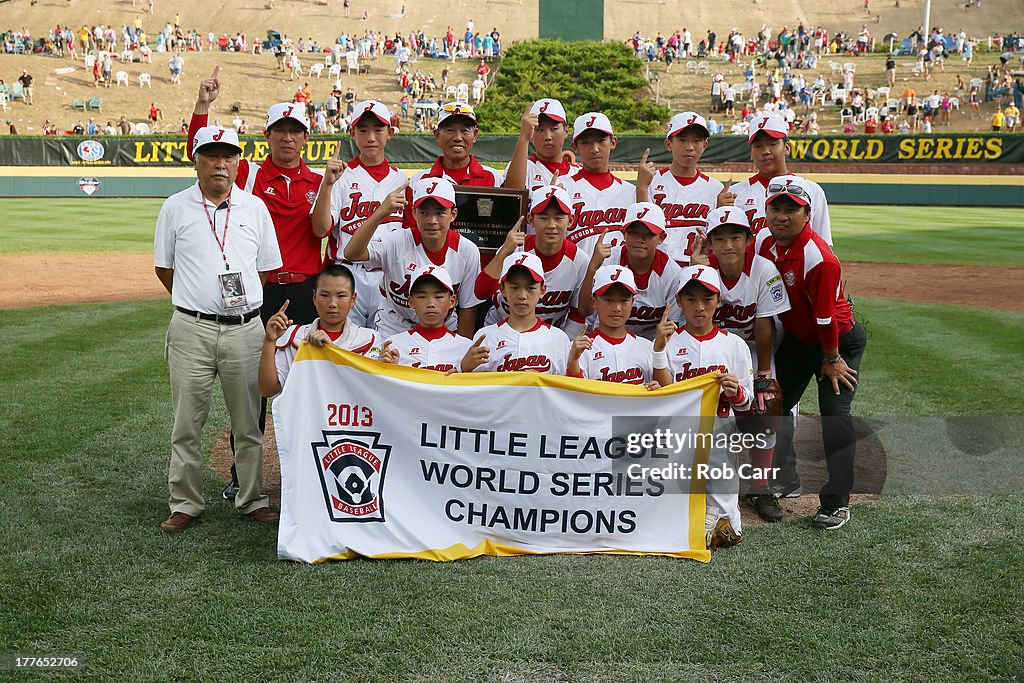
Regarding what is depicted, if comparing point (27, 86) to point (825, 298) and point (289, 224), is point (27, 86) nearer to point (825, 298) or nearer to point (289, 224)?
point (289, 224)

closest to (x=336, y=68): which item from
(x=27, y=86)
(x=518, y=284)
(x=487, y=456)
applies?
(x=27, y=86)

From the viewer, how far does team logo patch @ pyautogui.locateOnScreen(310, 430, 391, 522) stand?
211 inches

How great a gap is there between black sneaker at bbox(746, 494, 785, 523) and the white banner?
0.86 meters

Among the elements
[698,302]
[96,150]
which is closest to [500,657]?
[698,302]

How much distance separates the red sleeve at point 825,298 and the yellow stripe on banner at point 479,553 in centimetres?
151

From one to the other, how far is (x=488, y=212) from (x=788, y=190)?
2.08 meters

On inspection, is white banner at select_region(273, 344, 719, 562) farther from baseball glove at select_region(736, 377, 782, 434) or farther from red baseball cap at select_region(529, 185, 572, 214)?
red baseball cap at select_region(529, 185, 572, 214)

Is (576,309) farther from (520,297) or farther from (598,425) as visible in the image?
(598,425)

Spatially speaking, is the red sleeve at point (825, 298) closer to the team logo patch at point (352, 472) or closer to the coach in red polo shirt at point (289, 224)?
the team logo patch at point (352, 472)

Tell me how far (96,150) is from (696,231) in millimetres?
33678

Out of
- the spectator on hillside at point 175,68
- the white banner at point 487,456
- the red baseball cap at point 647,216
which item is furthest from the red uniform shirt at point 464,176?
the spectator on hillside at point 175,68

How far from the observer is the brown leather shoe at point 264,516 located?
590 centimetres

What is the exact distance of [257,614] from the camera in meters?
4.59

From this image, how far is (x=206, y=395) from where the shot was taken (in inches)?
229
